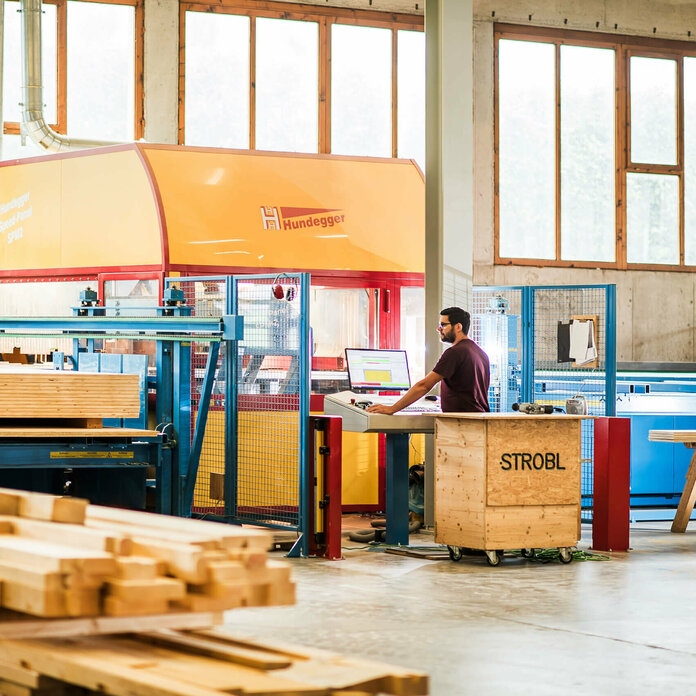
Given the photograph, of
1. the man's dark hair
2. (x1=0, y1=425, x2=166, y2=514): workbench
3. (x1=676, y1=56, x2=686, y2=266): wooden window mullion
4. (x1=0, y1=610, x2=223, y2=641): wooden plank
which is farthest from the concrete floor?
(x1=676, y1=56, x2=686, y2=266): wooden window mullion

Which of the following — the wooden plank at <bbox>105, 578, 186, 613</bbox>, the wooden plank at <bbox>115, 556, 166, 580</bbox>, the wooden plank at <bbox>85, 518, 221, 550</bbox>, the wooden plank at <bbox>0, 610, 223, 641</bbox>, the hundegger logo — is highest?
the hundegger logo

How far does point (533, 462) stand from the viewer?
7.27 meters

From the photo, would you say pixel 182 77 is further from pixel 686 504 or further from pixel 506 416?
pixel 686 504

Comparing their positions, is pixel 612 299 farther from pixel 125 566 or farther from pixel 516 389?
pixel 125 566

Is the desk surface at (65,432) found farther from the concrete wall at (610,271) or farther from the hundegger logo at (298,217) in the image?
the concrete wall at (610,271)

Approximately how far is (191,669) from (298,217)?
24.4 feet

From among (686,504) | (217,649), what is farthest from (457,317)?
(217,649)

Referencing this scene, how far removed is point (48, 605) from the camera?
2500 millimetres

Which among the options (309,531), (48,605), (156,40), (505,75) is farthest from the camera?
(505,75)

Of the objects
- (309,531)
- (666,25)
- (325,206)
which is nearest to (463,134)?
(325,206)

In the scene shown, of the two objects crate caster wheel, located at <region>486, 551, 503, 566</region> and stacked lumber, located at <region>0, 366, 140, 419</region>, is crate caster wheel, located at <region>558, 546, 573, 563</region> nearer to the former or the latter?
crate caster wheel, located at <region>486, 551, 503, 566</region>

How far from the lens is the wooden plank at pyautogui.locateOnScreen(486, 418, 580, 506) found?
282 inches

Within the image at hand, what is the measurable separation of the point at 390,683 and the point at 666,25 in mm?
12854

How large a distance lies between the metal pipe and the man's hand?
4.87 meters
